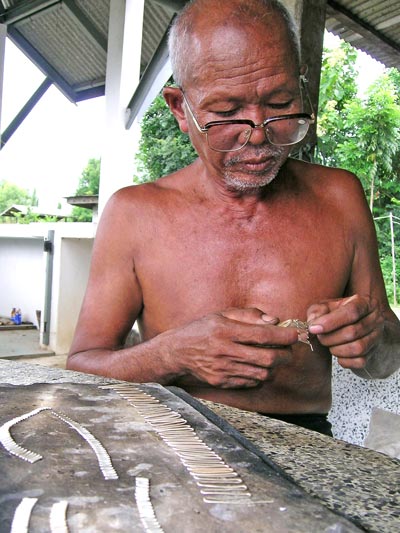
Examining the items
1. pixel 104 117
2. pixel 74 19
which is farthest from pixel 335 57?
pixel 104 117

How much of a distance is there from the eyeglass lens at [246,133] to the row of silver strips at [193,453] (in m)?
0.69

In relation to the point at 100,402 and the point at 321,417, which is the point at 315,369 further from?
the point at 100,402

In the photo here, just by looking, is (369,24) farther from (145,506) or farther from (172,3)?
(145,506)

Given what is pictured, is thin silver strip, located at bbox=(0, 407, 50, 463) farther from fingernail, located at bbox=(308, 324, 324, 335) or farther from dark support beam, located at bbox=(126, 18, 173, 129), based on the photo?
dark support beam, located at bbox=(126, 18, 173, 129)

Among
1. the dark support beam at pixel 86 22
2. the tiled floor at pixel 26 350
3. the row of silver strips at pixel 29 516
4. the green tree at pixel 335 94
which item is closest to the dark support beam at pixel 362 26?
the dark support beam at pixel 86 22

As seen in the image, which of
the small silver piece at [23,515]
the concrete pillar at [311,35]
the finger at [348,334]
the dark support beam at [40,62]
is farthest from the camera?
the dark support beam at [40,62]

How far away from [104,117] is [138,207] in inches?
151

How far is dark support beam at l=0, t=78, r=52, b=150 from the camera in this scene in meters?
7.55

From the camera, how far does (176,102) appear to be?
176 centimetres

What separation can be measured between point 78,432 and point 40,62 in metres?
7.22

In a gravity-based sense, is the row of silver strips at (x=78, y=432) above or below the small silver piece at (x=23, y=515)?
above

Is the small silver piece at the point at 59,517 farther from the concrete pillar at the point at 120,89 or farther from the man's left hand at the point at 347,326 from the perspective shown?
the concrete pillar at the point at 120,89

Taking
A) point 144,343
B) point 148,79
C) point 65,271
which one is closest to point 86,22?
point 148,79

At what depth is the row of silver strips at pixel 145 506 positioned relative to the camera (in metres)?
0.71
